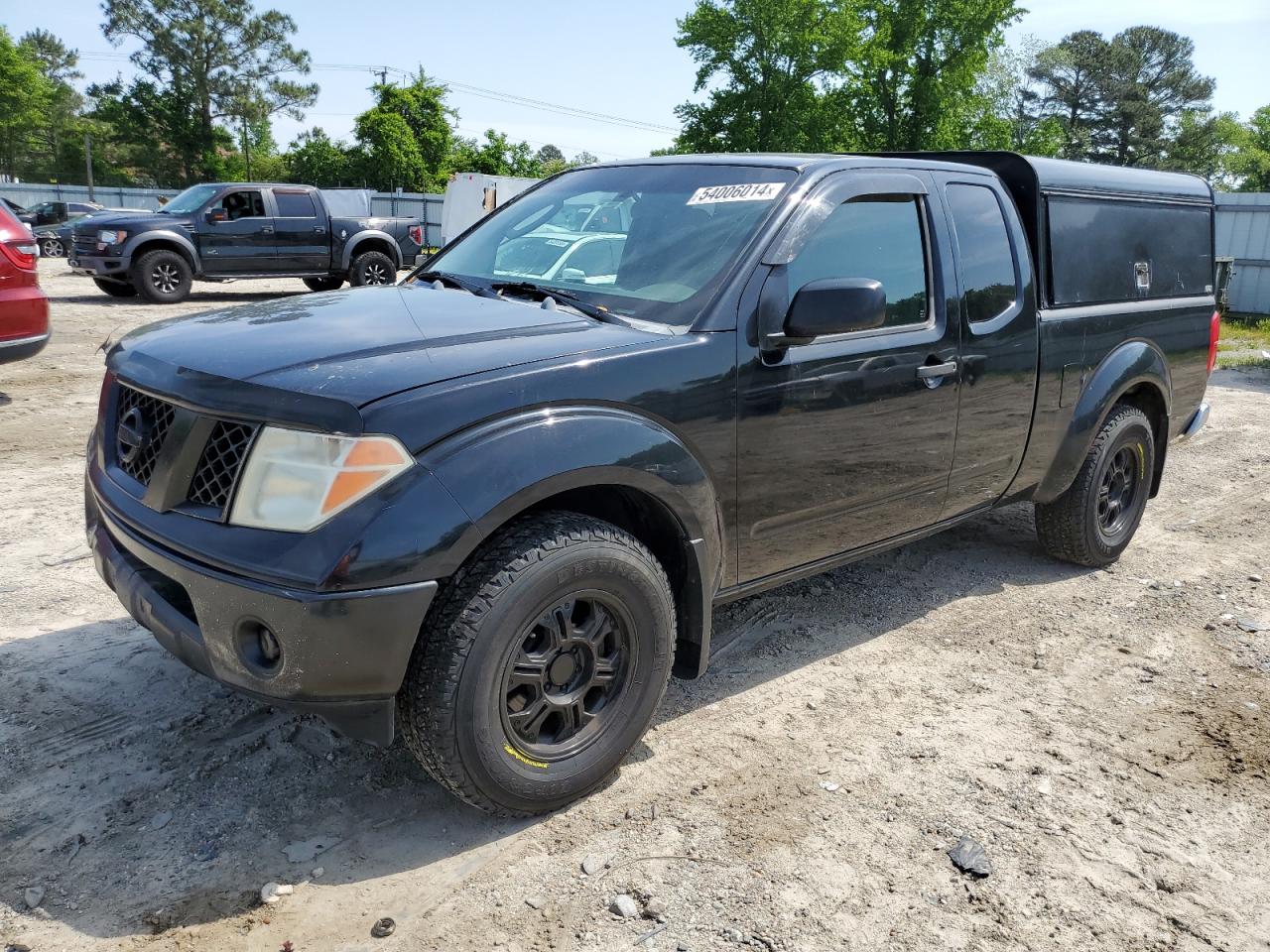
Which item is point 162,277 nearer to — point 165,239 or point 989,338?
point 165,239

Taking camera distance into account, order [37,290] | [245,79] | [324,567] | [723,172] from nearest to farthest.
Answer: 1. [324,567]
2. [723,172]
3. [37,290]
4. [245,79]

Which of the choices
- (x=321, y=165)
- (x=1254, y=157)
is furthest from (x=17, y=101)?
(x=1254, y=157)

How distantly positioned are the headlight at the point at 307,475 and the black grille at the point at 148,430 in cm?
40

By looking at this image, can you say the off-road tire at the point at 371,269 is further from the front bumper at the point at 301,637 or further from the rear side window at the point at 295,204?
the front bumper at the point at 301,637

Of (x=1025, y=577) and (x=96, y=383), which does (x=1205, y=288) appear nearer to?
(x=1025, y=577)

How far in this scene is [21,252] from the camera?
7223mm

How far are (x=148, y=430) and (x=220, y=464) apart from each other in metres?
0.40

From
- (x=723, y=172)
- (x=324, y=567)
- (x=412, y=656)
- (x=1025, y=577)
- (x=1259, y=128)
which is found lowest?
(x=1025, y=577)

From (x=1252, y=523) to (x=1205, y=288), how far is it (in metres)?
1.57

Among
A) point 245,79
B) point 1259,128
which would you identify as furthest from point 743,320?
point 1259,128

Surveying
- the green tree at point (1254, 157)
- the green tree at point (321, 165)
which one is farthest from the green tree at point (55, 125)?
the green tree at point (1254, 157)

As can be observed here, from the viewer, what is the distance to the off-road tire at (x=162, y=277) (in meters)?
14.5

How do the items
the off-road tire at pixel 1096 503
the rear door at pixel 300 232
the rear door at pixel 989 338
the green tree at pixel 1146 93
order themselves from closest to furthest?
the rear door at pixel 989 338 → the off-road tire at pixel 1096 503 → the rear door at pixel 300 232 → the green tree at pixel 1146 93

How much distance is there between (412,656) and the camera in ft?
8.47
